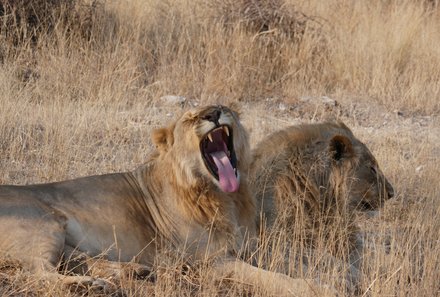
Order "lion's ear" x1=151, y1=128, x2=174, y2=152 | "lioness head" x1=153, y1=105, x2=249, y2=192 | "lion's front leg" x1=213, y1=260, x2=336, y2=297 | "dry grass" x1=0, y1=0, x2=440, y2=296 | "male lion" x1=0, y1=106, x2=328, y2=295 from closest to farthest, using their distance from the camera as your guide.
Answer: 1. "lion's front leg" x1=213, y1=260, x2=336, y2=297
2. "male lion" x1=0, y1=106, x2=328, y2=295
3. "lioness head" x1=153, y1=105, x2=249, y2=192
4. "lion's ear" x1=151, y1=128, x2=174, y2=152
5. "dry grass" x1=0, y1=0, x2=440, y2=296

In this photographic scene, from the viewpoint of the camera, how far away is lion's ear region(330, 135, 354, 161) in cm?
578

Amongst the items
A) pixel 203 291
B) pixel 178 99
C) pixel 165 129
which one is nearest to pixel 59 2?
pixel 178 99

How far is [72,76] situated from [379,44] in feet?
12.9

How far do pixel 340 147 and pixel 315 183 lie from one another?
28 cm

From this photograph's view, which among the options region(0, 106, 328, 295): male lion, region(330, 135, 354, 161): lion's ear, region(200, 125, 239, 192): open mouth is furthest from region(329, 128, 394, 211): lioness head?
region(200, 125, 239, 192): open mouth

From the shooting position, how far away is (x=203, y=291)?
4.70m

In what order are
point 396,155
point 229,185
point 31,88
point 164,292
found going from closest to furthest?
1. point 164,292
2. point 229,185
3. point 396,155
4. point 31,88

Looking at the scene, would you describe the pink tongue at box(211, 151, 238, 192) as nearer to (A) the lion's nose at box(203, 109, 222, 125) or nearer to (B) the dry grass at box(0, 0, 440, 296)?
(A) the lion's nose at box(203, 109, 222, 125)

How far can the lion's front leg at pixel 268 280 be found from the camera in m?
4.70

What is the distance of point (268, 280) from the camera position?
15.7 ft

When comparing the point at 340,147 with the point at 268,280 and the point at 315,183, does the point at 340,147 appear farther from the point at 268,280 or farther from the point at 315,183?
the point at 268,280

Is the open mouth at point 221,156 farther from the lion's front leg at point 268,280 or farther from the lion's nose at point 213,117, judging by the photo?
the lion's front leg at point 268,280

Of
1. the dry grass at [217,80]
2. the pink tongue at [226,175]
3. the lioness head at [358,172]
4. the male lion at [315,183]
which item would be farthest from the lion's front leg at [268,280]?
the dry grass at [217,80]

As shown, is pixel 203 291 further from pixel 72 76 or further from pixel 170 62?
pixel 170 62
